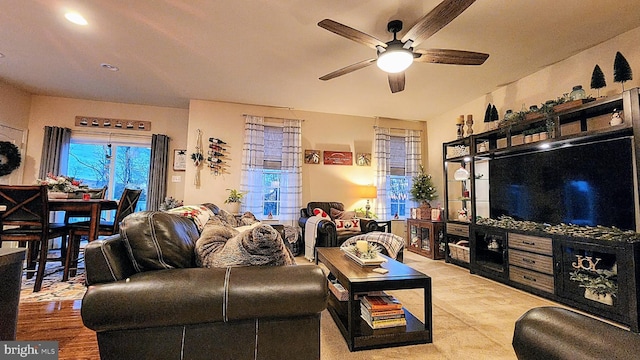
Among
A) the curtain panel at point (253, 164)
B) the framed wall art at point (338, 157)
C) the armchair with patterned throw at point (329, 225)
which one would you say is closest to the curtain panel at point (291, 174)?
the armchair with patterned throw at point (329, 225)

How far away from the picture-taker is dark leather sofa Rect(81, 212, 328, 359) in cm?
117

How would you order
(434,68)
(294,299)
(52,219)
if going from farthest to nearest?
(52,219), (434,68), (294,299)

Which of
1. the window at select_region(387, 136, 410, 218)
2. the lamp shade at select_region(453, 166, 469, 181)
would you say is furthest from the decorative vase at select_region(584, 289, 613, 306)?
the window at select_region(387, 136, 410, 218)

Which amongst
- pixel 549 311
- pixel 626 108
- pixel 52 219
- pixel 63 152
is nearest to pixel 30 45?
pixel 63 152

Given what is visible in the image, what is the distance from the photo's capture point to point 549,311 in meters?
0.77

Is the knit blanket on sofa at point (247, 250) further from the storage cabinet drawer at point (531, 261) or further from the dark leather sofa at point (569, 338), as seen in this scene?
the storage cabinet drawer at point (531, 261)

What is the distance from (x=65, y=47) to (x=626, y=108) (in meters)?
5.65

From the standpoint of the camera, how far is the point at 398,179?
18.9ft

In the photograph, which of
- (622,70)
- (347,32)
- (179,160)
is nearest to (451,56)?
(347,32)

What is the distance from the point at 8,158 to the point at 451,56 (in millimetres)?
6350

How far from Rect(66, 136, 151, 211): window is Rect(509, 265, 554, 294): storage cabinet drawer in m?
5.80

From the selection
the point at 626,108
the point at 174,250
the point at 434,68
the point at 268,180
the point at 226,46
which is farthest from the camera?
the point at 268,180

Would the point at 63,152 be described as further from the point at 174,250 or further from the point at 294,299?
the point at 294,299

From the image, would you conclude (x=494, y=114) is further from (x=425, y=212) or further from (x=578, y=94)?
(x=425, y=212)
